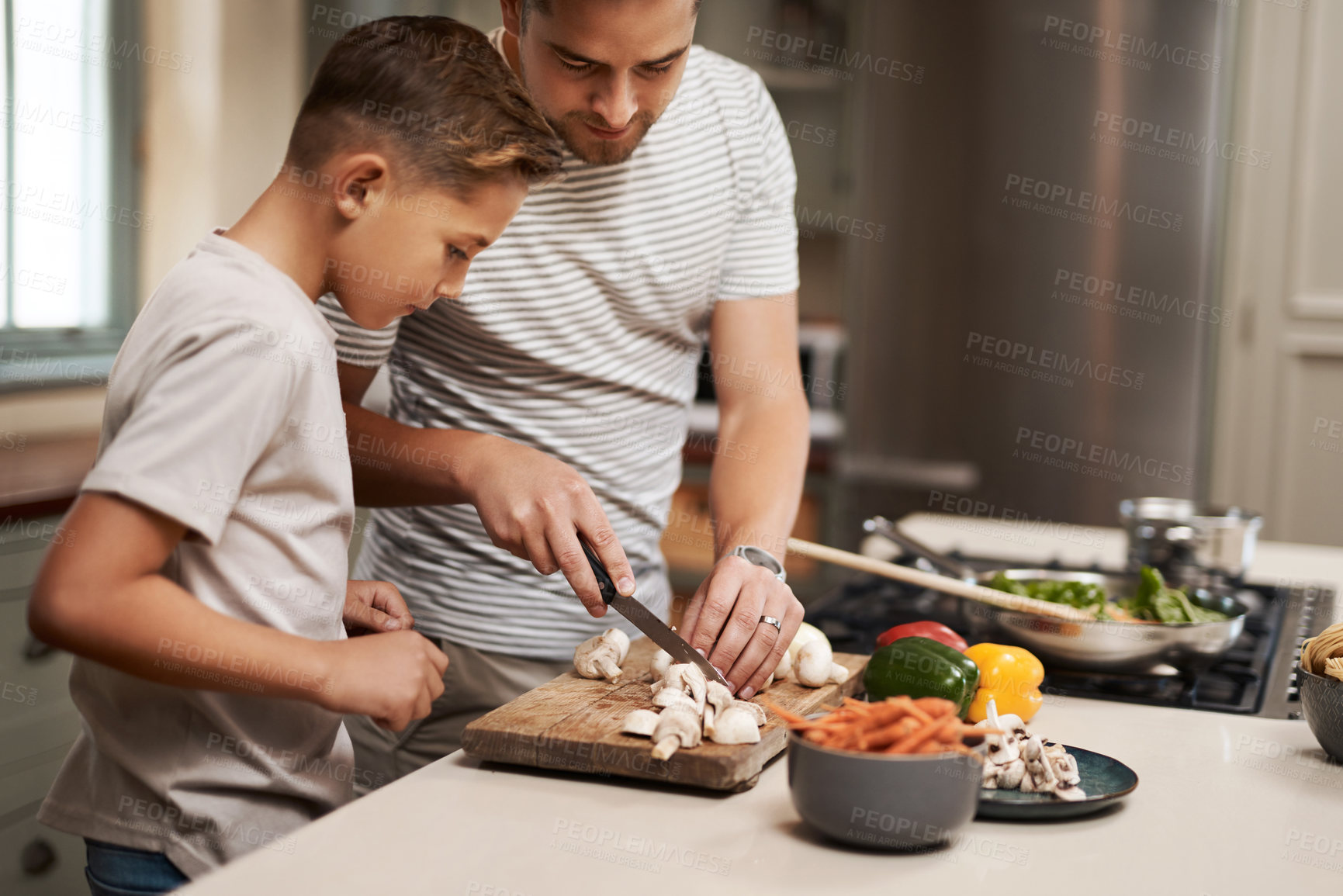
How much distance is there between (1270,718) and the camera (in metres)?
1.20

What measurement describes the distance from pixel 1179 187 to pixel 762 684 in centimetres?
261

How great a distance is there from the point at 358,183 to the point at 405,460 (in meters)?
0.38

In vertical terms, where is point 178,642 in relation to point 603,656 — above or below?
above

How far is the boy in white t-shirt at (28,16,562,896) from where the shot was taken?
80cm

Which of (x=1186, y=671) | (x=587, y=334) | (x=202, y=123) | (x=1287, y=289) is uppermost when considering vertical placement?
(x=202, y=123)

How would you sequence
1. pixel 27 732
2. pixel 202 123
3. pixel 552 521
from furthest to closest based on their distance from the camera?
pixel 202 123
pixel 27 732
pixel 552 521

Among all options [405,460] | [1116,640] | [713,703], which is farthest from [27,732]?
[1116,640]

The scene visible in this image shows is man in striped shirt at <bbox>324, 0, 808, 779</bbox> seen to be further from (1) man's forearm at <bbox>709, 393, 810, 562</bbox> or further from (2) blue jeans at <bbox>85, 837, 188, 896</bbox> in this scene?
(2) blue jeans at <bbox>85, 837, 188, 896</bbox>

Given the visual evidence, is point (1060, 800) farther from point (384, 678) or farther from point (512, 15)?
point (512, 15)

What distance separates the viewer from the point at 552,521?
1121mm

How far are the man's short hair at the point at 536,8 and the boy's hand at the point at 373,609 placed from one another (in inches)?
23.6

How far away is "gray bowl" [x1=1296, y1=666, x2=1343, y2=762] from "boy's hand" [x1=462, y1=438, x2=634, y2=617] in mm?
621

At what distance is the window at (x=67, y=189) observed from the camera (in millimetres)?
2854

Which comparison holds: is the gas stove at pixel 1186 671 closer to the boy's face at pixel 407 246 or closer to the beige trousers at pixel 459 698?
the beige trousers at pixel 459 698
